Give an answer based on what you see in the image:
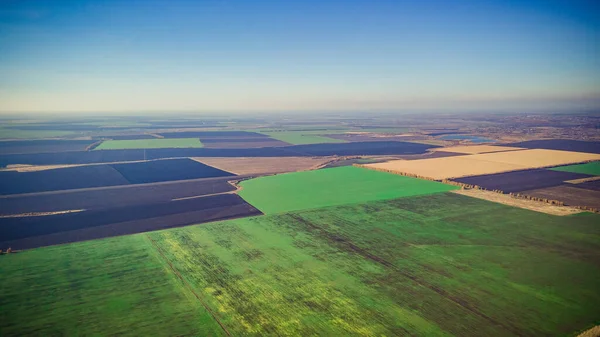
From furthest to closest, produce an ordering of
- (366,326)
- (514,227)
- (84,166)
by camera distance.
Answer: (84,166)
(514,227)
(366,326)

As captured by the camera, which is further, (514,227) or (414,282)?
(514,227)

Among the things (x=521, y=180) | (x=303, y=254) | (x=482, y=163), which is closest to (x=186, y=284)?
(x=303, y=254)

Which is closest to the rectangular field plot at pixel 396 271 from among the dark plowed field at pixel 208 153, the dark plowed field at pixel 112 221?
the dark plowed field at pixel 112 221

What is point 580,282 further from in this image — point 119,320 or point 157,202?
point 157,202

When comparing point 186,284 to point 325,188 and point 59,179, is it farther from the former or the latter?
point 59,179

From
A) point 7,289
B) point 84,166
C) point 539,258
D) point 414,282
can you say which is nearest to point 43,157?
point 84,166

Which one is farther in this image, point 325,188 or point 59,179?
point 59,179

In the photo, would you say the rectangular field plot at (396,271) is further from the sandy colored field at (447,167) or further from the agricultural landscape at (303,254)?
the sandy colored field at (447,167)
